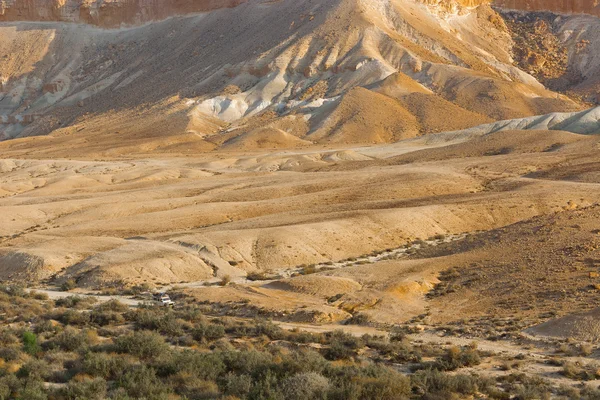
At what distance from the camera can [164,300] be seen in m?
22.0

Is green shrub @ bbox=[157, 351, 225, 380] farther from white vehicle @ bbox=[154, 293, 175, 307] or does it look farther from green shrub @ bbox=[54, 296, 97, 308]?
white vehicle @ bbox=[154, 293, 175, 307]

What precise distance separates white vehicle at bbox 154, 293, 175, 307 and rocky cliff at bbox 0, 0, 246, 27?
11830cm

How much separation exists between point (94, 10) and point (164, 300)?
417ft

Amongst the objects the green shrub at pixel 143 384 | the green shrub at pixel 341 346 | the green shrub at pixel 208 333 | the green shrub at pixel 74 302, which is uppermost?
the green shrub at pixel 143 384

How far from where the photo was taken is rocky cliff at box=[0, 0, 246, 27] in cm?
13762

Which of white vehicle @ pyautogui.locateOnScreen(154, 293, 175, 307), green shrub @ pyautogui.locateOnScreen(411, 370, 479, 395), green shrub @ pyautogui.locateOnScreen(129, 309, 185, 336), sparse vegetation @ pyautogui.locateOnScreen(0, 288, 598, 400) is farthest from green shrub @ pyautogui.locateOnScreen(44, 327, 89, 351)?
green shrub @ pyautogui.locateOnScreen(411, 370, 479, 395)

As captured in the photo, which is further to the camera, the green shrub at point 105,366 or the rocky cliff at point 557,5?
the rocky cliff at point 557,5

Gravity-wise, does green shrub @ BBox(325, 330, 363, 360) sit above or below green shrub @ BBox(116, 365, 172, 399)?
below

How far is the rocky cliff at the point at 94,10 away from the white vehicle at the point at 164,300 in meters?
118

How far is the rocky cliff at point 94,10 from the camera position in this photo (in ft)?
452

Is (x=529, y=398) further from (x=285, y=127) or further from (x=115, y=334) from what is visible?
(x=285, y=127)

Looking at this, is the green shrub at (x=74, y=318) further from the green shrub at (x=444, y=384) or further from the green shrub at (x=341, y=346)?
the green shrub at (x=444, y=384)

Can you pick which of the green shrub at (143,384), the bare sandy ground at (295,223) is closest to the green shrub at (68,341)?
the green shrub at (143,384)

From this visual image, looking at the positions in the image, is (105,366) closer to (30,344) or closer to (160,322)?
(30,344)
